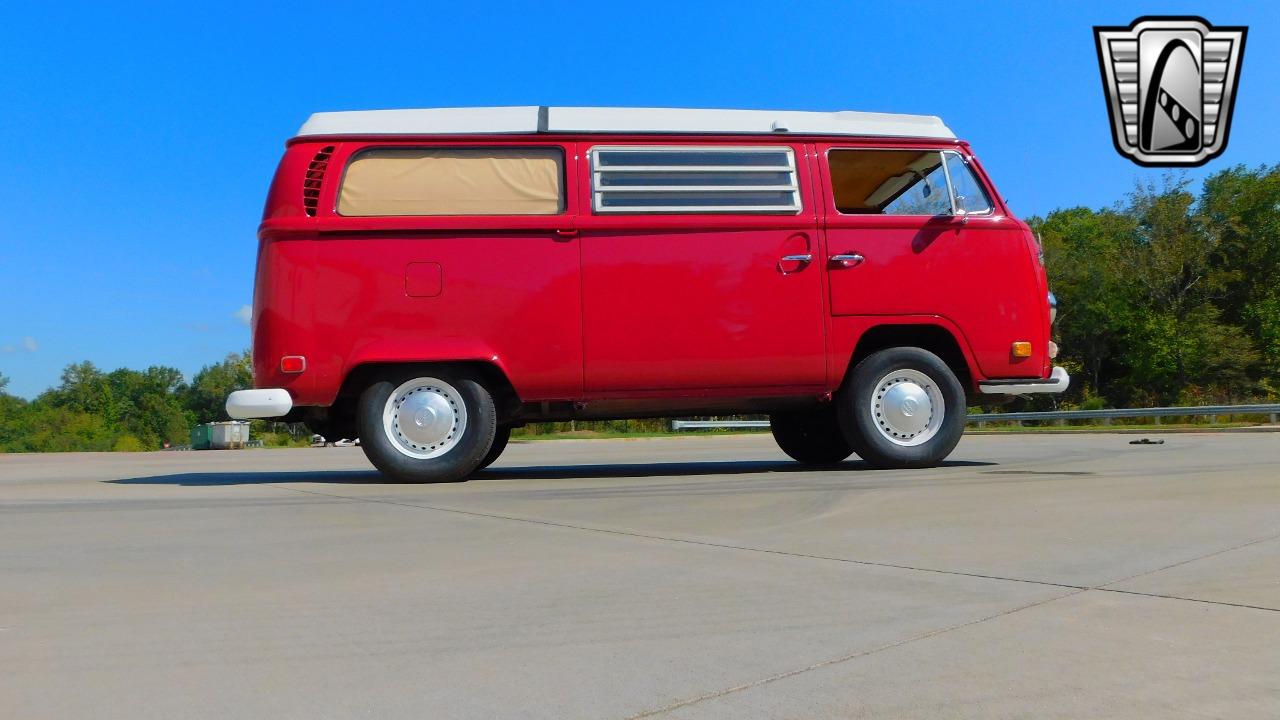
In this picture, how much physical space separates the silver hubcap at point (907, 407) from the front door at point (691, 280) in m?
0.53

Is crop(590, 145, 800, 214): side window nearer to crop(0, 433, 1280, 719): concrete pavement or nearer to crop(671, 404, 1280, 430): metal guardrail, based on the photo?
crop(0, 433, 1280, 719): concrete pavement

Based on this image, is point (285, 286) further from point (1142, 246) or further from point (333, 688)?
point (1142, 246)

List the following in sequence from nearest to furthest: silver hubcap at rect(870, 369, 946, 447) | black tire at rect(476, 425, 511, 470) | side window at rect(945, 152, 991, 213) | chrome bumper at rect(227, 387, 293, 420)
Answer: chrome bumper at rect(227, 387, 293, 420) < silver hubcap at rect(870, 369, 946, 447) < side window at rect(945, 152, 991, 213) < black tire at rect(476, 425, 511, 470)

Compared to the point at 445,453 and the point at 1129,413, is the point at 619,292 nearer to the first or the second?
the point at 445,453

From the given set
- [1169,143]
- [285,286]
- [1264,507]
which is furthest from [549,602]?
[1169,143]

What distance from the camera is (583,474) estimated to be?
322 inches

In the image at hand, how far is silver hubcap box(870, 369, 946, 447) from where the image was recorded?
722 cm

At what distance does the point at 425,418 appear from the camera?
6.95 meters

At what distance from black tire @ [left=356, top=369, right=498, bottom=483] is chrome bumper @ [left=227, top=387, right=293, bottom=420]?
51 centimetres

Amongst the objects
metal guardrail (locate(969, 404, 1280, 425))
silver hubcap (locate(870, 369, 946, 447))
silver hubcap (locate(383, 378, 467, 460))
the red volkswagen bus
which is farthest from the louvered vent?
metal guardrail (locate(969, 404, 1280, 425))

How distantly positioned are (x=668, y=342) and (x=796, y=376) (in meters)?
1.00

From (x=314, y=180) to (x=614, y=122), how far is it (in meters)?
2.26

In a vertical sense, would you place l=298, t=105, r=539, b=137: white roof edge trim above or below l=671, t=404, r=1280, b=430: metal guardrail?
above

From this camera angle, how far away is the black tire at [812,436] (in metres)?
8.54
